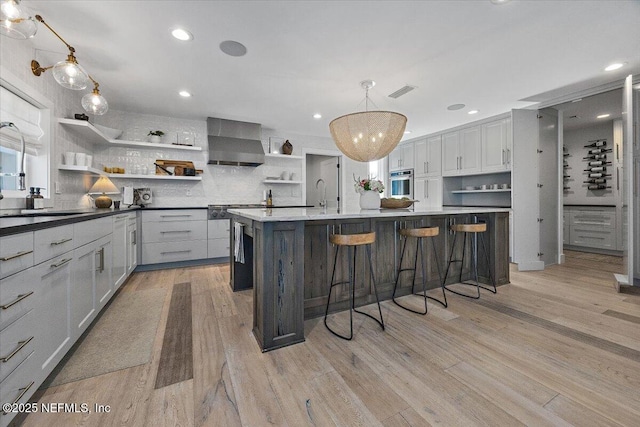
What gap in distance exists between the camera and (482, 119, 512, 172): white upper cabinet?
434cm

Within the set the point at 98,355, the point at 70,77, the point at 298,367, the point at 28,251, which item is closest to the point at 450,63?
the point at 298,367

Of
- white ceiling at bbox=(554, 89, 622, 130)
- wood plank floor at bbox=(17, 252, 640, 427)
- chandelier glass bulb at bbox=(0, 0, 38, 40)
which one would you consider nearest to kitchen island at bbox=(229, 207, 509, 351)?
wood plank floor at bbox=(17, 252, 640, 427)

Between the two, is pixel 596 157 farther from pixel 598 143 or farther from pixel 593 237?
pixel 593 237

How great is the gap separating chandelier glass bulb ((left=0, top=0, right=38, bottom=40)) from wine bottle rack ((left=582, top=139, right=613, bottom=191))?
7.85m

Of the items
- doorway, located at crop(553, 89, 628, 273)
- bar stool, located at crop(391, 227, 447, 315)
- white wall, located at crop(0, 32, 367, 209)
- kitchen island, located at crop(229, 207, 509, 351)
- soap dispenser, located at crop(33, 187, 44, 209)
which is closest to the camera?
kitchen island, located at crop(229, 207, 509, 351)

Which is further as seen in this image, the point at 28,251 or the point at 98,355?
the point at 98,355

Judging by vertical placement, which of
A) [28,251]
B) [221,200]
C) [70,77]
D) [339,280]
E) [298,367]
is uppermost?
[70,77]

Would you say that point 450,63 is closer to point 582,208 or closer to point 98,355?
point 98,355

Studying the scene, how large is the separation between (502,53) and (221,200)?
457cm

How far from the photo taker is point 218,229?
429 centimetres

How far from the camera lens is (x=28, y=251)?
1.20 metres

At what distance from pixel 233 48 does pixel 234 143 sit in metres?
2.27

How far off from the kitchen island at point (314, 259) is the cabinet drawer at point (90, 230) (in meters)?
1.03

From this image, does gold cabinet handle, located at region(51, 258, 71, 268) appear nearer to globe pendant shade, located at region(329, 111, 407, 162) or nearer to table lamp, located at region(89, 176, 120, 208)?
table lamp, located at region(89, 176, 120, 208)
